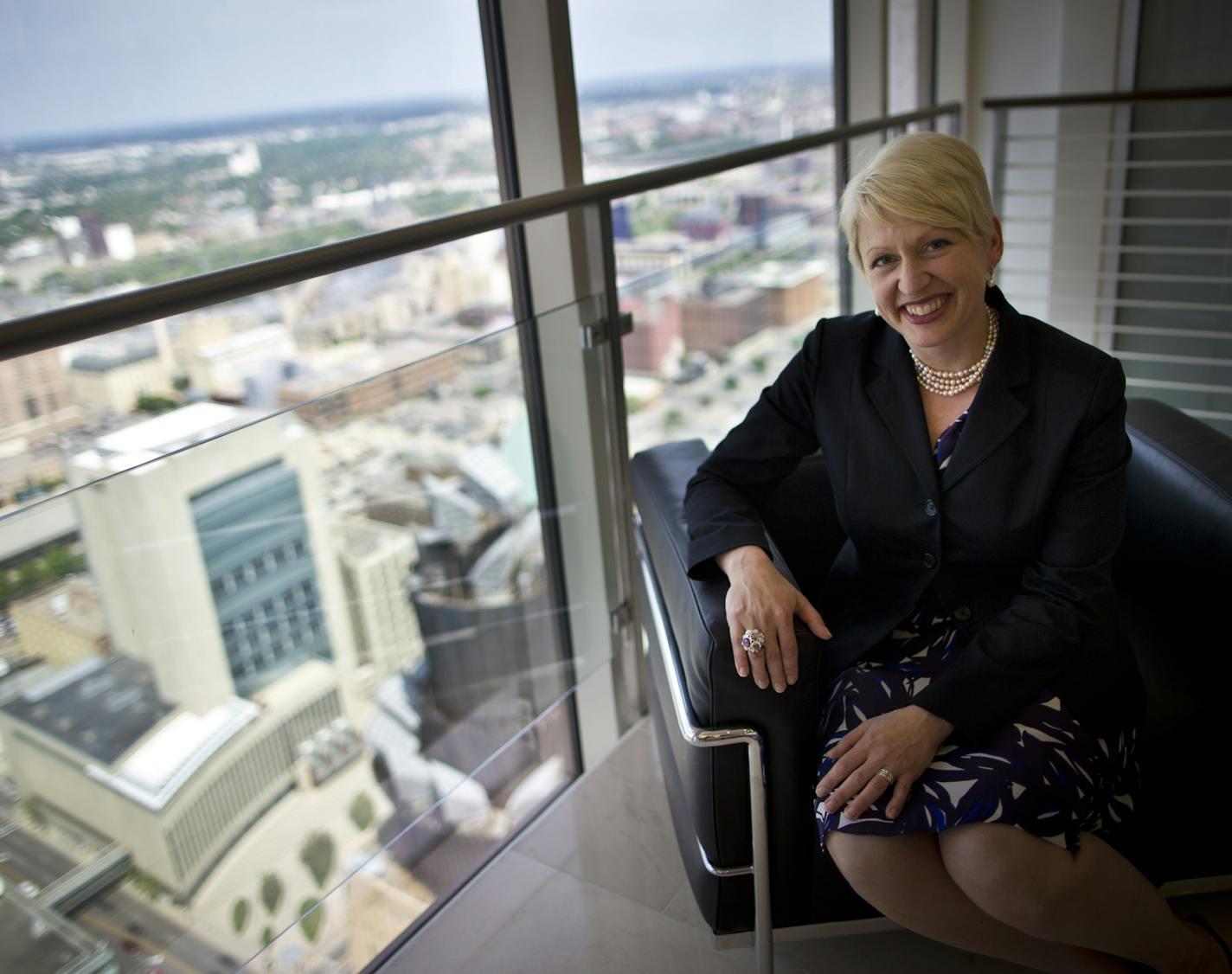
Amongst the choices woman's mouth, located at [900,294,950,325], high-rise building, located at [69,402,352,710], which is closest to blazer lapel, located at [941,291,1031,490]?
woman's mouth, located at [900,294,950,325]

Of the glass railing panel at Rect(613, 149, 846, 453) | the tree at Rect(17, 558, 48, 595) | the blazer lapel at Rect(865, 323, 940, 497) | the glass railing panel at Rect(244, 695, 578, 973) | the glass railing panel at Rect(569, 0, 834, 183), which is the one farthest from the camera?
the glass railing panel at Rect(569, 0, 834, 183)

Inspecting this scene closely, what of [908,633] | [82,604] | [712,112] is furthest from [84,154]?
[712,112]

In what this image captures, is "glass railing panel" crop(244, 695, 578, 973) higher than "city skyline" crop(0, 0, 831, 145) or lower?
lower

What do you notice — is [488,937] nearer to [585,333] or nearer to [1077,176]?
[585,333]

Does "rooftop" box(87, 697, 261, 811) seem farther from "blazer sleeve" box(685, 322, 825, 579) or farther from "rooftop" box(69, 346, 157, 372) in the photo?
"rooftop" box(69, 346, 157, 372)

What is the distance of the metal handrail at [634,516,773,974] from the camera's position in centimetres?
148

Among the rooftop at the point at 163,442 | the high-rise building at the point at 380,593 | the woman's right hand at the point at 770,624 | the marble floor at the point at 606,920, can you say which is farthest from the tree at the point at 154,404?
the woman's right hand at the point at 770,624

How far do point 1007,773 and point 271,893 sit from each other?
43.0 inches

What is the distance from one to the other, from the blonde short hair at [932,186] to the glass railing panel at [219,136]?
1098mm

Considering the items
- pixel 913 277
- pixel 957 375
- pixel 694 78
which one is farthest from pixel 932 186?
pixel 694 78

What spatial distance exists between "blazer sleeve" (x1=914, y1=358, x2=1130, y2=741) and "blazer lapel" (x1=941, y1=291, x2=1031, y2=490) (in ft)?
0.30

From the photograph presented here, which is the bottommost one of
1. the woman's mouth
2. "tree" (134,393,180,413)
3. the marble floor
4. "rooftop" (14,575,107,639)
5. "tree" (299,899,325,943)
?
the marble floor

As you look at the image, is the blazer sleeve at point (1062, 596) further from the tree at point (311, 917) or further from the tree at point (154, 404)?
the tree at point (154, 404)

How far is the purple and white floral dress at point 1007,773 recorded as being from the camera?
1383 millimetres
